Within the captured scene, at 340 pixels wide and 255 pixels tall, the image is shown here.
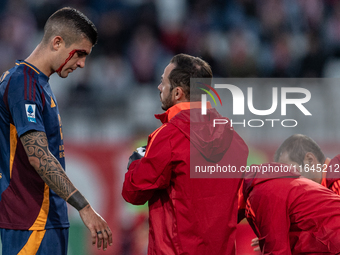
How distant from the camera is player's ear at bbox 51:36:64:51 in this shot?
8.44 ft

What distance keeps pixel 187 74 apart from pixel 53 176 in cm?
109

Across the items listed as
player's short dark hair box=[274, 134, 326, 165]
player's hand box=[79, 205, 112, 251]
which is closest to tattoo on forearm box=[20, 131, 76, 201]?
player's hand box=[79, 205, 112, 251]

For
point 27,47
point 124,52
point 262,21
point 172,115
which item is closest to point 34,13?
point 27,47

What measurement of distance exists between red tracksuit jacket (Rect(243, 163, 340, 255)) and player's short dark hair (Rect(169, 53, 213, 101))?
82 centimetres

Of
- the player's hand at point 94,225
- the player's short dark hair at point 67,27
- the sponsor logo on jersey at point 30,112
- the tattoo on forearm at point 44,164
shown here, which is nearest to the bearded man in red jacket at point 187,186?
the player's hand at point 94,225

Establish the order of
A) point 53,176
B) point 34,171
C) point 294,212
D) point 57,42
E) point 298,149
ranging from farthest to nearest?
point 298,149
point 294,212
point 57,42
point 34,171
point 53,176

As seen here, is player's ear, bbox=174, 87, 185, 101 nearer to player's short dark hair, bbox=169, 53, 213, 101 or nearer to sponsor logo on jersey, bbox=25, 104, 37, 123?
player's short dark hair, bbox=169, 53, 213, 101

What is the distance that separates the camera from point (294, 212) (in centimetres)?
287

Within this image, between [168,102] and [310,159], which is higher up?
[168,102]

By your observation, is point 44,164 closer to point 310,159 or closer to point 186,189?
point 186,189

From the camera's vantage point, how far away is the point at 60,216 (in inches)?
96.7

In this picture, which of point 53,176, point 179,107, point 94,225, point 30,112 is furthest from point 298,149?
point 30,112

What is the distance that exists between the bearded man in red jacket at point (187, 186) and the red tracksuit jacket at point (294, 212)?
1.07 ft

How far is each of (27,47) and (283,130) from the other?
4.36 meters
